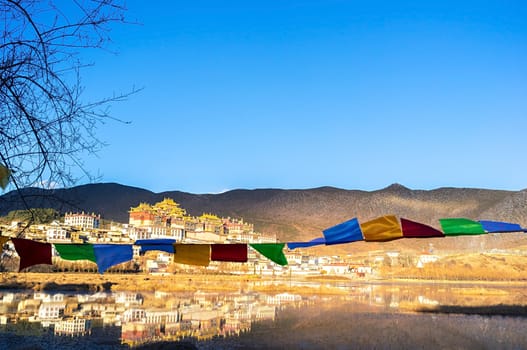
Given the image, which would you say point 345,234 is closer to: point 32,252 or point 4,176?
point 4,176

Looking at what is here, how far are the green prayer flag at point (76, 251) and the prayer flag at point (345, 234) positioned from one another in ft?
11.0

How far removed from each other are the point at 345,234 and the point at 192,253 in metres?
2.50

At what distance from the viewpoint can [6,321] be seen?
1680 cm

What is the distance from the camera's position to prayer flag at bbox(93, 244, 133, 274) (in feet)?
23.0

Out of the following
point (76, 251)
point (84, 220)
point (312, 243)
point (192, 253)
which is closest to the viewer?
point (312, 243)

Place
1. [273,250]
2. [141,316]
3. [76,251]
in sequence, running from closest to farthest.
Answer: [273,250], [76,251], [141,316]

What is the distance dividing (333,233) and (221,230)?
116m

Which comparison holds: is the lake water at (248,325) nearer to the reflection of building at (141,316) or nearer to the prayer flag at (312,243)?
the reflection of building at (141,316)

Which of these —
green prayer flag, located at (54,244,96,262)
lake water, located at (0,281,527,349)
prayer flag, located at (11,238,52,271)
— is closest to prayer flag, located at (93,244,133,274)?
green prayer flag, located at (54,244,96,262)

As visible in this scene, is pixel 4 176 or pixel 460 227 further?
pixel 460 227

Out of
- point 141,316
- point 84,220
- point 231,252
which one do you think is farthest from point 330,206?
point 231,252

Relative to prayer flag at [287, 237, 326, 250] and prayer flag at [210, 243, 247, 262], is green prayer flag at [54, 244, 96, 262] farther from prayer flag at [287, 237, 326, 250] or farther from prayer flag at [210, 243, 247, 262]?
prayer flag at [287, 237, 326, 250]

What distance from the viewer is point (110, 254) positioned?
7.14 metres

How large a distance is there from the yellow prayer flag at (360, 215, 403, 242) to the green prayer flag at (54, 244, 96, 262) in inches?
148
